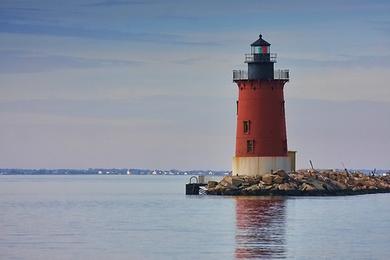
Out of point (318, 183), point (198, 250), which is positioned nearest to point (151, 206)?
point (318, 183)

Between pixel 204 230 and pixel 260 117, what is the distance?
19.9 meters

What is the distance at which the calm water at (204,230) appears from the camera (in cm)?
3675

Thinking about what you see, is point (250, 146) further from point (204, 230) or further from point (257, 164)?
point (204, 230)

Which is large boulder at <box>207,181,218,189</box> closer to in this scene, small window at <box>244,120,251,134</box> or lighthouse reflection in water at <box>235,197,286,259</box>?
lighthouse reflection in water at <box>235,197,286,259</box>

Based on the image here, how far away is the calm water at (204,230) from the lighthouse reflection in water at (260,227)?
0.10 ft

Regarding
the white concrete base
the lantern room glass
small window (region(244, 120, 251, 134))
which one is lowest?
the white concrete base

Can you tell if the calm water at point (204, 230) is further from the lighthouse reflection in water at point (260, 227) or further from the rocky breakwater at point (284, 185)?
the rocky breakwater at point (284, 185)

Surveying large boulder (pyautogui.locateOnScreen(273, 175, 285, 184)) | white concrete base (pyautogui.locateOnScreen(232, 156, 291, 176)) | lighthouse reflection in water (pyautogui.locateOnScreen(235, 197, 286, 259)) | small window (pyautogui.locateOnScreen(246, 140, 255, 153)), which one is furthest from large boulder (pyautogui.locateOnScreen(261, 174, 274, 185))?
small window (pyautogui.locateOnScreen(246, 140, 255, 153))

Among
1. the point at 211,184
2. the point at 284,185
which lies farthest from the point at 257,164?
the point at 211,184

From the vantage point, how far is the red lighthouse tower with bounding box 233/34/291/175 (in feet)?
211

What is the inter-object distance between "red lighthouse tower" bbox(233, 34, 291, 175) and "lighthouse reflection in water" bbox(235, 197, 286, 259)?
2123 mm

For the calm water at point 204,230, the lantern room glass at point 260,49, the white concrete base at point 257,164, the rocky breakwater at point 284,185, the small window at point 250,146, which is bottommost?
the calm water at point 204,230

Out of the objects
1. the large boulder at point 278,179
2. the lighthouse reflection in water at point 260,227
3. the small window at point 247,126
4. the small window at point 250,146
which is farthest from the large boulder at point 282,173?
the small window at point 247,126

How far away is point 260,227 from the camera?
45531mm
